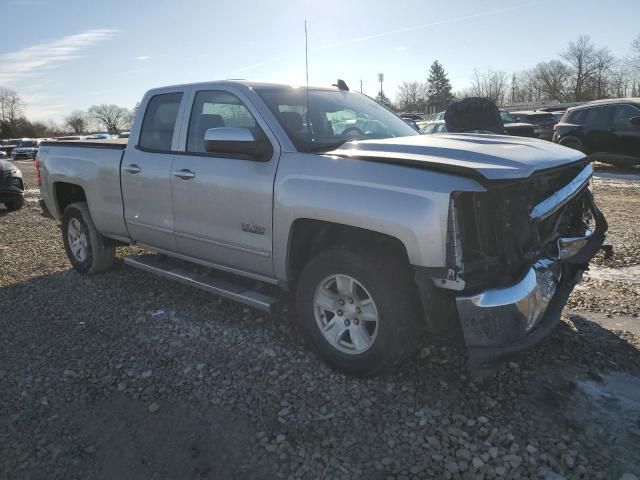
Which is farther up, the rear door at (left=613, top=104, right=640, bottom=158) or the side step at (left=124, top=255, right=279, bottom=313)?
the rear door at (left=613, top=104, right=640, bottom=158)

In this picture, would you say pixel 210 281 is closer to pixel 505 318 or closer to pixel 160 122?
pixel 160 122

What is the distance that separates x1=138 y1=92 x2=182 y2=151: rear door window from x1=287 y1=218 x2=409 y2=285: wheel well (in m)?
1.67

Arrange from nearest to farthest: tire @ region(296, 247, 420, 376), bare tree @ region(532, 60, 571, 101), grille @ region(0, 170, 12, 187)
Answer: tire @ region(296, 247, 420, 376) < grille @ region(0, 170, 12, 187) < bare tree @ region(532, 60, 571, 101)

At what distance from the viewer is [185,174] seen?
4.17 meters

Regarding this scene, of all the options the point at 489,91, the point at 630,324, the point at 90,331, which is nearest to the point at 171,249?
the point at 90,331

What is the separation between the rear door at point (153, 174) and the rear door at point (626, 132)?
1291cm

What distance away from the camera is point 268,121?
146 inches

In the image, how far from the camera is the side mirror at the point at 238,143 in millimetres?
3469

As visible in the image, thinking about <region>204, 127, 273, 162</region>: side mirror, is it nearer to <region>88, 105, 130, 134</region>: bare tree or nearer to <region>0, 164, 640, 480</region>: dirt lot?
<region>0, 164, 640, 480</region>: dirt lot

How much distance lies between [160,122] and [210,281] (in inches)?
62.5

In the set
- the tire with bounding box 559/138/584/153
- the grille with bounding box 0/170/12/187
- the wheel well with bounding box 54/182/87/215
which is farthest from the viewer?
the tire with bounding box 559/138/584/153

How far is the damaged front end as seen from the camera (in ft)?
8.96

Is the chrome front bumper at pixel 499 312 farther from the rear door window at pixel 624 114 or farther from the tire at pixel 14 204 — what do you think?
the rear door window at pixel 624 114

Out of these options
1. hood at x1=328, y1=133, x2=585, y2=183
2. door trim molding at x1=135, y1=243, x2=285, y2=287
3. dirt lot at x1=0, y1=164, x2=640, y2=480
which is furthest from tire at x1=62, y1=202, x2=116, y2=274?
hood at x1=328, y1=133, x2=585, y2=183
